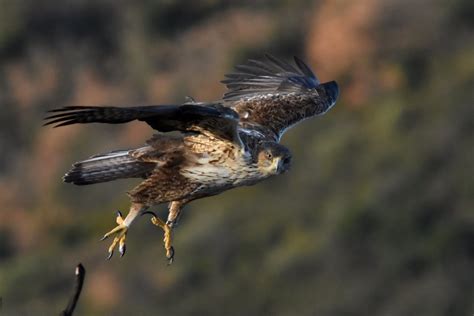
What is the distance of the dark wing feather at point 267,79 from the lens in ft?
55.0

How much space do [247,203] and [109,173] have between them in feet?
76.4

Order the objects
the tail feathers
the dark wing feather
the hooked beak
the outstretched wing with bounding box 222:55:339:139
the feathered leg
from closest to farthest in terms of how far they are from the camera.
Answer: the hooked beak, the feathered leg, the tail feathers, the outstretched wing with bounding box 222:55:339:139, the dark wing feather

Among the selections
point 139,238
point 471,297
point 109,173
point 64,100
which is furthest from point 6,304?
point 109,173

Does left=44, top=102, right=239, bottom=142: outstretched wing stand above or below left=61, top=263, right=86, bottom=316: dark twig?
above

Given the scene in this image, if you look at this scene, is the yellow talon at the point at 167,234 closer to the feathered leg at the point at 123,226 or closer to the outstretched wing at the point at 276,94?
the feathered leg at the point at 123,226

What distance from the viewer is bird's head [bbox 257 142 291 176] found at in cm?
1371

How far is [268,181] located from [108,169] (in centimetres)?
2262

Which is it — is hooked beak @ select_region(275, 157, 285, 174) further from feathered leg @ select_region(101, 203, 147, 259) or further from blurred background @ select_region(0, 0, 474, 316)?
blurred background @ select_region(0, 0, 474, 316)

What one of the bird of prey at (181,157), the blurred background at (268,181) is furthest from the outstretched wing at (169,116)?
the blurred background at (268,181)

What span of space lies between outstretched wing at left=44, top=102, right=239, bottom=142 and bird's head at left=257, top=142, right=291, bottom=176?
0.27 m

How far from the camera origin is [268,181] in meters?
37.1

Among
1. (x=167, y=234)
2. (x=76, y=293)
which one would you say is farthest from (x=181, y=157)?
(x=76, y=293)

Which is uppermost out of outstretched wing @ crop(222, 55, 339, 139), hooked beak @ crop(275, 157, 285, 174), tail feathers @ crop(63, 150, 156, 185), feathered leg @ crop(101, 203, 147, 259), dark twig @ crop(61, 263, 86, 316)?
outstretched wing @ crop(222, 55, 339, 139)

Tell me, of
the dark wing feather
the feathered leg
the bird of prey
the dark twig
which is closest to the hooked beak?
the bird of prey
